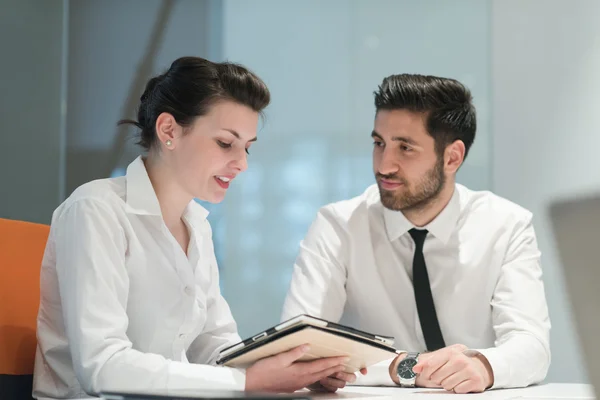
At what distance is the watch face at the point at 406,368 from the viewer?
81.7 inches

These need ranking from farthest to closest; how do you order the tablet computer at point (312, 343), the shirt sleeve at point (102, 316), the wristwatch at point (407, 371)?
the wristwatch at point (407, 371) < the shirt sleeve at point (102, 316) < the tablet computer at point (312, 343)

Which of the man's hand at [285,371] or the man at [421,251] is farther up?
the man at [421,251]

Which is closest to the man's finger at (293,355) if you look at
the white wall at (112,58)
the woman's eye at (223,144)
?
the woman's eye at (223,144)

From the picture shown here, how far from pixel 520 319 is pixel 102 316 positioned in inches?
52.9

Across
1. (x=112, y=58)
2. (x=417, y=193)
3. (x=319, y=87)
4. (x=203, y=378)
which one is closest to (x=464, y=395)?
(x=203, y=378)

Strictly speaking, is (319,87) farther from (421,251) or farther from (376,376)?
(376,376)

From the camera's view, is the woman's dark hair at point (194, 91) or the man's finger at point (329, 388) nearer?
the man's finger at point (329, 388)

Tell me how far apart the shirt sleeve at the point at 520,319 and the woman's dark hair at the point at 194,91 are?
946mm

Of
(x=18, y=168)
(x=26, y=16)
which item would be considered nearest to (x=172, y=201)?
(x=18, y=168)

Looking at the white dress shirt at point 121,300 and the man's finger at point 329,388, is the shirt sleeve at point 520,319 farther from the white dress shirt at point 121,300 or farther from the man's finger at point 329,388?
the white dress shirt at point 121,300

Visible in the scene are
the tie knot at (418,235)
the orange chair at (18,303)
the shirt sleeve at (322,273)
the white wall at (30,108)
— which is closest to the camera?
the orange chair at (18,303)

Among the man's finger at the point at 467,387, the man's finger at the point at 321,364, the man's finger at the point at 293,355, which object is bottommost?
the man's finger at the point at 467,387

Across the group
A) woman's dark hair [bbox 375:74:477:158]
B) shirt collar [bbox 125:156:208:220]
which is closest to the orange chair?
shirt collar [bbox 125:156:208:220]

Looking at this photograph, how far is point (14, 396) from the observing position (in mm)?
1827
